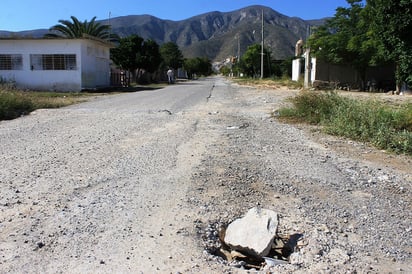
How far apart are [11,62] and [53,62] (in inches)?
110

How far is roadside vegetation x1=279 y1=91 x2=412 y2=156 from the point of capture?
25.0ft

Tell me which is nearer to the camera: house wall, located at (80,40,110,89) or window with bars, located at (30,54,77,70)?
window with bars, located at (30,54,77,70)

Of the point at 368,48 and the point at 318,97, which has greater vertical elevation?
the point at 368,48

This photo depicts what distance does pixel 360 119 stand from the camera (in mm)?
8844

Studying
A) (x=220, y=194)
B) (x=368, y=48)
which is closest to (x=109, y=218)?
(x=220, y=194)

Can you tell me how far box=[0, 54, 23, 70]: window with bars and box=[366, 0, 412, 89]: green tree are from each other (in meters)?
22.4

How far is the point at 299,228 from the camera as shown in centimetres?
389

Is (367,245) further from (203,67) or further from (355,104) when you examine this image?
(203,67)

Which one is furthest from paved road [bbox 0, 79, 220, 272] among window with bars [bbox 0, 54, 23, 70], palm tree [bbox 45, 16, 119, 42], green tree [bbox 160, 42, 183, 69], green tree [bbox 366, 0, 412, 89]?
green tree [bbox 160, 42, 183, 69]

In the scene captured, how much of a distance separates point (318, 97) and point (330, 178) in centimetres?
593

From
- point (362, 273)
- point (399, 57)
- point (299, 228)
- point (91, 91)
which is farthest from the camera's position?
point (91, 91)

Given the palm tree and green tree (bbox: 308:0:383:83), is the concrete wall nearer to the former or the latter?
green tree (bbox: 308:0:383:83)

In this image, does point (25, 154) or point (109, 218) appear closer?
point (109, 218)

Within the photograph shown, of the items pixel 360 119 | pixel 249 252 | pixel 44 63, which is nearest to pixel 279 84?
pixel 44 63
